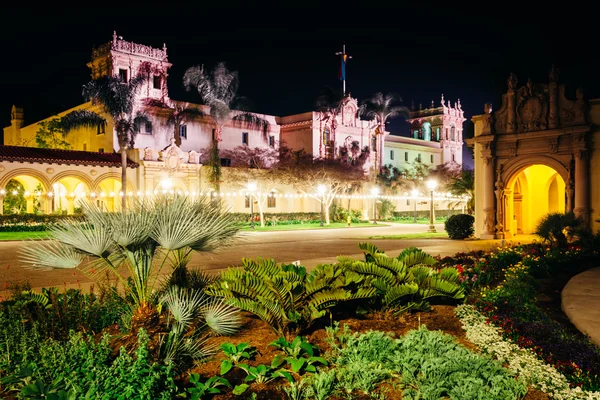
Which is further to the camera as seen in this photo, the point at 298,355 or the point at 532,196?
the point at 532,196

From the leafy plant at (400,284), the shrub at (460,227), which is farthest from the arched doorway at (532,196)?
the leafy plant at (400,284)

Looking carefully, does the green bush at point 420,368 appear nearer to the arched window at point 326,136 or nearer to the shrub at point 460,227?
the shrub at point 460,227

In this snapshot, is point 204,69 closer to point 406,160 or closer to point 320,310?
point 406,160

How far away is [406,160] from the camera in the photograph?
67.6 metres

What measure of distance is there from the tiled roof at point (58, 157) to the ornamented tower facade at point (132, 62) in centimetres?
733

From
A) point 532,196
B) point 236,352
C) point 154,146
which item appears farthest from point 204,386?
point 154,146

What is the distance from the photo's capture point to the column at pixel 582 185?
2155 centimetres

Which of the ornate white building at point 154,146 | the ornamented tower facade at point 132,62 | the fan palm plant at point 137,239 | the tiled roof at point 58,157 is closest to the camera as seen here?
the fan palm plant at point 137,239

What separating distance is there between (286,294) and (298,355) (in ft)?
2.23

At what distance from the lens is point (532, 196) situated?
27.1 metres

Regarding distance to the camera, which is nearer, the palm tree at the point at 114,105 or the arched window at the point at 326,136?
the palm tree at the point at 114,105

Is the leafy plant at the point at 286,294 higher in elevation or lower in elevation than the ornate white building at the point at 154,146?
lower

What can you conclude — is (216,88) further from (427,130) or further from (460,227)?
(427,130)

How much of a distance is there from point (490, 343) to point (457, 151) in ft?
238
